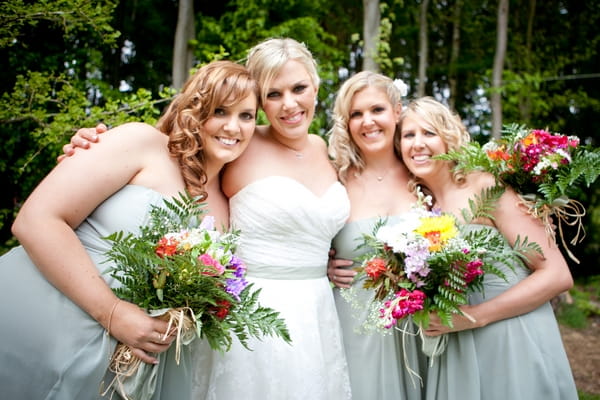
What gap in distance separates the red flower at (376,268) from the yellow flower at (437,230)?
26cm

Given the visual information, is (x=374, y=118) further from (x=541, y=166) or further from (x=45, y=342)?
(x=45, y=342)

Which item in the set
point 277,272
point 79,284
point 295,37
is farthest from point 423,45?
point 79,284

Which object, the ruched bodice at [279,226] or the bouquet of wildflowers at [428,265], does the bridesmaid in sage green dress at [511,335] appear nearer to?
the bouquet of wildflowers at [428,265]

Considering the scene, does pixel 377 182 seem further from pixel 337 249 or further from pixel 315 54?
pixel 315 54

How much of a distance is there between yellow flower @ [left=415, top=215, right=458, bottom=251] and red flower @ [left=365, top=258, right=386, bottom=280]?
0.26 m

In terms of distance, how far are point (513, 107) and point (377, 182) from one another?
7514 mm

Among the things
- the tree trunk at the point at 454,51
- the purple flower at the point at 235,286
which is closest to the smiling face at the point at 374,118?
the purple flower at the point at 235,286

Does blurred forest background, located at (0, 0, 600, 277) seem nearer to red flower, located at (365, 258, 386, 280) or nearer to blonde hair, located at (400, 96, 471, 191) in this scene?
blonde hair, located at (400, 96, 471, 191)

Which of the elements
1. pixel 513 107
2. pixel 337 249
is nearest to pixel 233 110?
pixel 337 249

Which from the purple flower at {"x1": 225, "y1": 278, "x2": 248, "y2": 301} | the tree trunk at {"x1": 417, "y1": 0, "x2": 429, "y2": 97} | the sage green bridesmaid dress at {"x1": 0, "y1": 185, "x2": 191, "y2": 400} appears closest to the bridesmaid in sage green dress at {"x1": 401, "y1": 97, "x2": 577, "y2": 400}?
the purple flower at {"x1": 225, "y1": 278, "x2": 248, "y2": 301}

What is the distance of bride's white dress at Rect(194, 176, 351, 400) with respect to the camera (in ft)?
9.66

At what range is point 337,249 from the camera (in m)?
3.56

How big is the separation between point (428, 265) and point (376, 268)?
0.88 ft

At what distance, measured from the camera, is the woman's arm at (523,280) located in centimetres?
290
